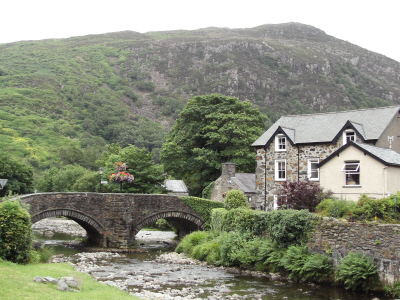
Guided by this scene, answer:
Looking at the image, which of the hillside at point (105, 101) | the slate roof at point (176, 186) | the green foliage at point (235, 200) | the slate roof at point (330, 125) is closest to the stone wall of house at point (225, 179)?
the slate roof at point (330, 125)

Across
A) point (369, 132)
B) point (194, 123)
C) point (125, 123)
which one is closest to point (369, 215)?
point (369, 132)

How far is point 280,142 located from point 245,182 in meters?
6.90

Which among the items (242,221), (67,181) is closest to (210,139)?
Answer: (242,221)

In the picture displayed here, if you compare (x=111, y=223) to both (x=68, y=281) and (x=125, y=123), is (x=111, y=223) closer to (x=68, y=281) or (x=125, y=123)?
(x=68, y=281)

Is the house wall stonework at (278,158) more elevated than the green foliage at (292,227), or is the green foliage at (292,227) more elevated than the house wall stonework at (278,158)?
the house wall stonework at (278,158)

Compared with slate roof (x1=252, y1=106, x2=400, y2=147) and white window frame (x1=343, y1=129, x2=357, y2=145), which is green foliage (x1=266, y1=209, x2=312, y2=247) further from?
white window frame (x1=343, y1=129, x2=357, y2=145)

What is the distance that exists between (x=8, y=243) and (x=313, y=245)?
13460 mm

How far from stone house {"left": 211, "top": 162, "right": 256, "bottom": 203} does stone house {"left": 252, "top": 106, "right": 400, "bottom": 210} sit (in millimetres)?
1941

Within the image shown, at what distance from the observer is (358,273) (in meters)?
17.9

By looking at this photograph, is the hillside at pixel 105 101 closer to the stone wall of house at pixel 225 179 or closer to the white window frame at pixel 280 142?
the stone wall of house at pixel 225 179

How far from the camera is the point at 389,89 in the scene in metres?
181

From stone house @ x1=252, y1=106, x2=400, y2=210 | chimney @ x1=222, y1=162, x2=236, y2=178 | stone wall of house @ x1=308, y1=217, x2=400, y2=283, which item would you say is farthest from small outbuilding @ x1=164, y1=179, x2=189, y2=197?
stone wall of house @ x1=308, y1=217, x2=400, y2=283

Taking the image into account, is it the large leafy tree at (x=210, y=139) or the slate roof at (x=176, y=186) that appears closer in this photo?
the large leafy tree at (x=210, y=139)

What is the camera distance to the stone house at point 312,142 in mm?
31281
